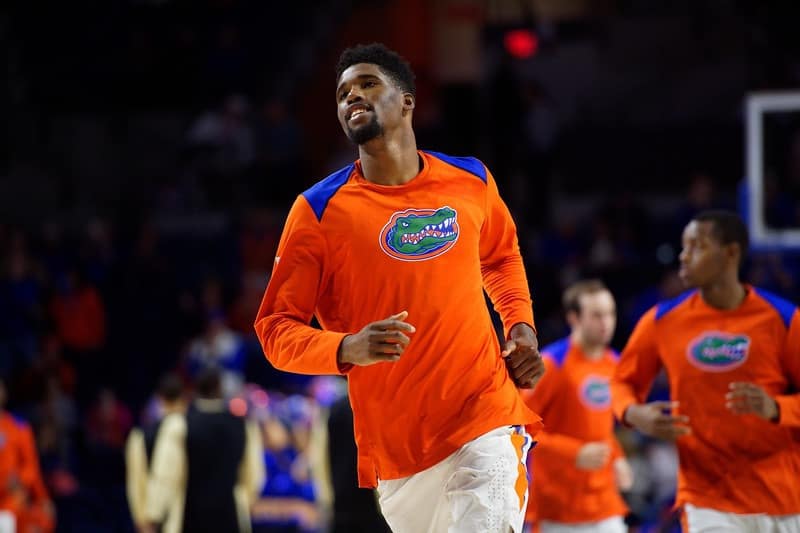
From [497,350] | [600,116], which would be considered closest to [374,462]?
[497,350]

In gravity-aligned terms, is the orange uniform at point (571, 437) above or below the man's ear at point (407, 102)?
below

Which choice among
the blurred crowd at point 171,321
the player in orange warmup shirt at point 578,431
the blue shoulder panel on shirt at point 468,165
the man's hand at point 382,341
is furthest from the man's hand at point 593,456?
the blurred crowd at point 171,321

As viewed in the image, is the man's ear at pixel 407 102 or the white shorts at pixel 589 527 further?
the white shorts at pixel 589 527

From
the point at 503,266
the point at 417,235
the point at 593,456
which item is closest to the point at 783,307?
the point at 593,456

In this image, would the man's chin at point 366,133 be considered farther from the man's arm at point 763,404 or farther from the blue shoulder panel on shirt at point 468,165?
the man's arm at point 763,404

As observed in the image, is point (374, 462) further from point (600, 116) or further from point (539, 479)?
point (600, 116)

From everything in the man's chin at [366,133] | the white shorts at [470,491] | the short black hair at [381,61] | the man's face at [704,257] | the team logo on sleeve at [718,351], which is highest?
the short black hair at [381,61]

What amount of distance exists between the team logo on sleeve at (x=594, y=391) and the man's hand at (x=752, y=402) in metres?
2.20

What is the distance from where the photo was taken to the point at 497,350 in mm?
4824

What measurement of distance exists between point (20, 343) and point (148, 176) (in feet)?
13.7

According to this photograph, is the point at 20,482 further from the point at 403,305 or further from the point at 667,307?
the point at 403,305

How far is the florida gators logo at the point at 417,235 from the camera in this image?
183 inches

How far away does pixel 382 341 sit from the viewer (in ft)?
13.7

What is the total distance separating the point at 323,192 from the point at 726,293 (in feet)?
8.13
